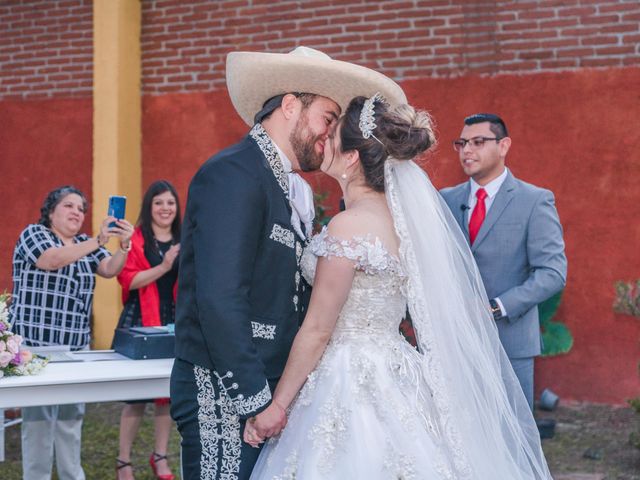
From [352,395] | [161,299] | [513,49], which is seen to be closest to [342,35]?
[513,49]

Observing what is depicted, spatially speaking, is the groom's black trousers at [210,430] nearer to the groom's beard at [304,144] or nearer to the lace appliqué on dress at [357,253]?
the lace appliqué on dress at [357,253]

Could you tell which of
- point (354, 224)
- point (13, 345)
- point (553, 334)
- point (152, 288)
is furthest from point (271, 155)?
point (553, 334)

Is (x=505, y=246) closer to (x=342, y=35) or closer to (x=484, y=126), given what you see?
(x=484, y=126)

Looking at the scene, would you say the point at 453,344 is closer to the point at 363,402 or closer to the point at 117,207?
the point at 363,402

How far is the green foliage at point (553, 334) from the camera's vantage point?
7.49m

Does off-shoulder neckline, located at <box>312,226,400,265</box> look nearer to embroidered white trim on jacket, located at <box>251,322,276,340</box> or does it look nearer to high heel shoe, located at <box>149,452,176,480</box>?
embroidered white trim on jacket, located at <box>251,322,276,340</box>

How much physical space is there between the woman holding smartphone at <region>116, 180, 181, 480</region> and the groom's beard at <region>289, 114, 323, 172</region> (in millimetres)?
2640

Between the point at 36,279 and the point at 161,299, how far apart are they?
87 cm

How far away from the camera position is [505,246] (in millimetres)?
4598

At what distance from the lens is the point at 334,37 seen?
27.7 ft

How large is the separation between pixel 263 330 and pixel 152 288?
2.88m

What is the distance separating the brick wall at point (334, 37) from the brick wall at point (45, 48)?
0.04ft

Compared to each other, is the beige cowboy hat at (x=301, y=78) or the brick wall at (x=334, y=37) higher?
the brick wall at (x=334, y=37)

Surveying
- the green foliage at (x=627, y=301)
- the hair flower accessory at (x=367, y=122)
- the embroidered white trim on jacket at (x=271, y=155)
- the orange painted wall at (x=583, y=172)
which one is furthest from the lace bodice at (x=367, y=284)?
the orange painted wall at (x=583, y=172)
